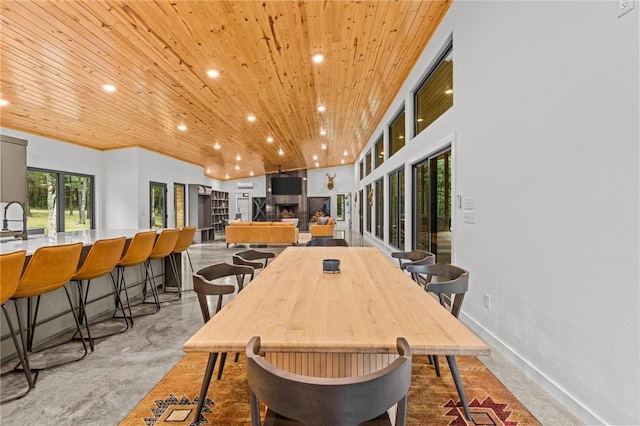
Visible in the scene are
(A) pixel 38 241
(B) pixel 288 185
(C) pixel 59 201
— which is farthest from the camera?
(B) pixel 288 185

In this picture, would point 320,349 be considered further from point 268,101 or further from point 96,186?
point 96,186

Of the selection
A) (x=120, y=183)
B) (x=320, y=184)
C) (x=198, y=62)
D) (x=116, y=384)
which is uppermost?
(x=198, y=62)

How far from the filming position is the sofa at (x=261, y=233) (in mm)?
9227

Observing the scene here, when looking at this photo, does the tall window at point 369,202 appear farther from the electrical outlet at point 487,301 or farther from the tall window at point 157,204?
the electrical outlet at point 487,301

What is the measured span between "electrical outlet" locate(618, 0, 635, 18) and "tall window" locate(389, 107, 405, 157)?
456cm

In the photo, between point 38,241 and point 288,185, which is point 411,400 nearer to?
point 38,241

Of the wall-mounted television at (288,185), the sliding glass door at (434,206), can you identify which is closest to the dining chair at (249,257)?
the sliding glass door at (434,206)

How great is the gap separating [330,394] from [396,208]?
6350 millimetres

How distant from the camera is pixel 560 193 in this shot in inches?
76.5

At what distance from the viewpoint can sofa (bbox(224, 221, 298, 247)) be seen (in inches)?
363

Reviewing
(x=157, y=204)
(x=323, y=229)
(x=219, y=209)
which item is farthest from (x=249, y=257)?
(x=219, y=209)

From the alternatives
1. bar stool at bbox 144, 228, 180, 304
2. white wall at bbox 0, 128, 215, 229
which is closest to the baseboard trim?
bar stool at bbox 144, 228, 180, 304

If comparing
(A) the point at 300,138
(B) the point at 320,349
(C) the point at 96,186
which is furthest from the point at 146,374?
(C) the point at 96,186

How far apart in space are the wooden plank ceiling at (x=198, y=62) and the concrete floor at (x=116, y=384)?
9.80 ft
